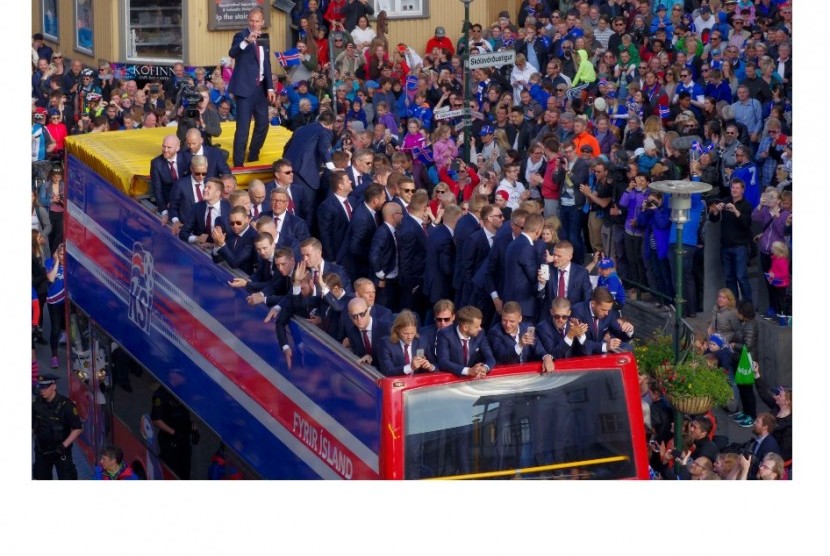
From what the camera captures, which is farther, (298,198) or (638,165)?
(638,165)

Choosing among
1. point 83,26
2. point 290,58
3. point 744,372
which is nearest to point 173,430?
point 744,372

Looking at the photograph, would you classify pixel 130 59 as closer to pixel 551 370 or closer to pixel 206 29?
pixel 206 29

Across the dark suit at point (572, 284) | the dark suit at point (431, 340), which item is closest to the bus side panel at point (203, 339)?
the dark suit at point (431, 340)

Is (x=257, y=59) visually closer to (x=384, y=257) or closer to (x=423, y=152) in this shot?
(x=384, y=257)

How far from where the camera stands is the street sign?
48.6 feet

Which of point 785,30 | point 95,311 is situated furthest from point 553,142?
point 95,311

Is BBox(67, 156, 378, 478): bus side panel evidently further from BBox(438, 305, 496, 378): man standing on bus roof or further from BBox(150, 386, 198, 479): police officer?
BBox(438, 305, 496, 378): man standing on bus roof

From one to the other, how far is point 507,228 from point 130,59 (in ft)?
38.0

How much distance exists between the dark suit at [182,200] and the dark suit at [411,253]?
1292 mm

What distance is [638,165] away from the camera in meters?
Result: 13.6

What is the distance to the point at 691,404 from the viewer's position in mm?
10492

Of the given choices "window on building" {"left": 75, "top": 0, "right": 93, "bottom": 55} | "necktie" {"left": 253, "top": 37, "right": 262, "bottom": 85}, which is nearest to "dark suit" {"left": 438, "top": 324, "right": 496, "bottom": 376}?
"necktie" {"left": 253, "top": 37, "right": 262, "bottom": 85}

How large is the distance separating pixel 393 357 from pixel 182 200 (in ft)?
10.0

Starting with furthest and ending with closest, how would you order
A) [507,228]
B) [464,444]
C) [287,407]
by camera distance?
[507,228]
[287,407]
[464,444]
